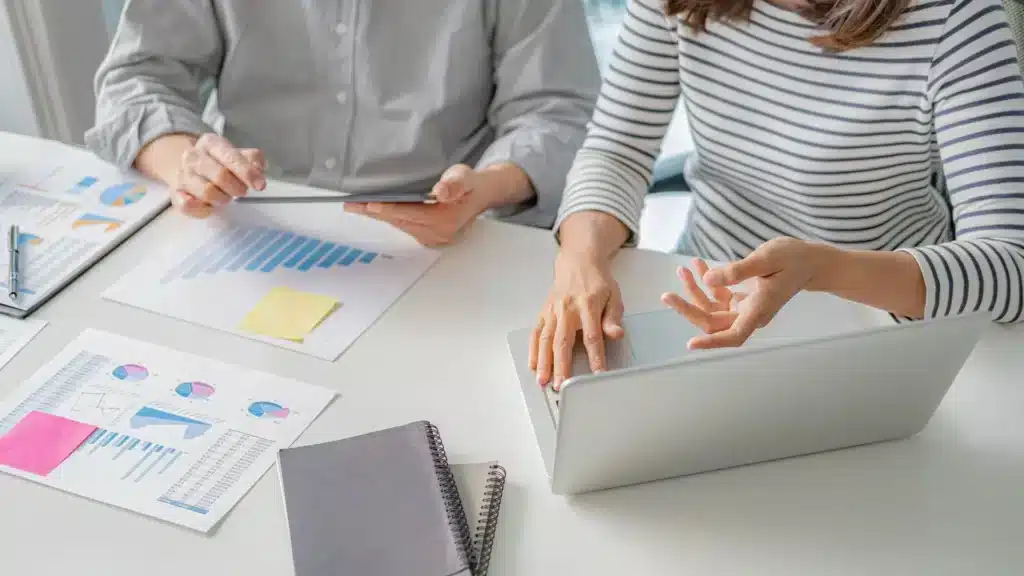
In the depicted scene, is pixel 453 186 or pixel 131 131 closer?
pixel 453 186

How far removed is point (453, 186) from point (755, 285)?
376mm

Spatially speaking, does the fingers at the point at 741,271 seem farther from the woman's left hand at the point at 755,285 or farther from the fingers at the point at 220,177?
the fingers at the point at 220,177

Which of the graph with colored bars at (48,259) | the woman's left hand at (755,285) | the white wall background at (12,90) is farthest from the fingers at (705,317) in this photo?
the white wall background at (12,90)

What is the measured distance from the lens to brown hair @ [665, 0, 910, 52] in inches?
38.8

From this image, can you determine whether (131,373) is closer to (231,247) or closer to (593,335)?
(231,247)

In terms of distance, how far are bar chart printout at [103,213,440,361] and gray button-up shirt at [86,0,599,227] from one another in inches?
7.9

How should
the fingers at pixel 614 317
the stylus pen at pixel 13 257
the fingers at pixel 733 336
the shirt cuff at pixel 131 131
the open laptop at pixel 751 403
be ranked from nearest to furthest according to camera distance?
1. the open laptop at pixel 751 403
2. the fingers at pixel 733 336
3. the fingers at pixel 614 317
4. the stylus pen at pixel 13 257
5. the shirt cuff at pixel 131 131

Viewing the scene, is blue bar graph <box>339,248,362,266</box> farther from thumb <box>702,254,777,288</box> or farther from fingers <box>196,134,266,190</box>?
thumb <box>702,254,777,288</box>

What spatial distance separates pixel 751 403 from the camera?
0.73 meters

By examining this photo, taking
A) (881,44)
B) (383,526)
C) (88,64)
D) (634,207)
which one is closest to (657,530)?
(383,526)

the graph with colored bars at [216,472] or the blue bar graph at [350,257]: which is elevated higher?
the blue bar graph at [350,257]

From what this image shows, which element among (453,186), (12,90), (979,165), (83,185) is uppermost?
(979,165)

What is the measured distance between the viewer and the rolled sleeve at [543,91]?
49.1 inches

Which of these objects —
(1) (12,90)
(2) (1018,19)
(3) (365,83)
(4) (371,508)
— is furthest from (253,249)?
(1) (12,90)
